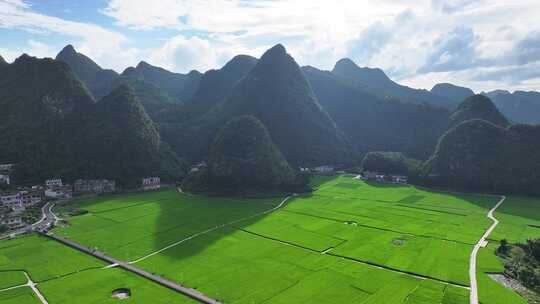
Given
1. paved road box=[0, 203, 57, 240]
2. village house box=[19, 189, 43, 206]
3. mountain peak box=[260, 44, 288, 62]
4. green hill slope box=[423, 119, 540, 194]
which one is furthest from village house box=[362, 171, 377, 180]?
village house box=[19, 189, 43, 206]

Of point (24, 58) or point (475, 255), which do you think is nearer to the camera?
point (475, 255)

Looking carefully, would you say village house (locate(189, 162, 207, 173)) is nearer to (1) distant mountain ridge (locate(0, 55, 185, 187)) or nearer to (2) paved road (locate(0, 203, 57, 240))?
(1) distant mountain ridge (locate(0, 55, 185, 187))

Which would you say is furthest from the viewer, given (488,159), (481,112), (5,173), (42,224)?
(481,112)

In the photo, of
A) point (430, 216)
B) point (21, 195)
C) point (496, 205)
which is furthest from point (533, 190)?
point (21, 195)

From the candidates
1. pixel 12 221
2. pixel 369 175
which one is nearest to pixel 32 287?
pixel 12 221

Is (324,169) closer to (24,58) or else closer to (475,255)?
(475,255)

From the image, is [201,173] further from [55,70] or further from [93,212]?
[55,70]

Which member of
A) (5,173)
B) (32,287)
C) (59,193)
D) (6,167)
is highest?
(6,167)

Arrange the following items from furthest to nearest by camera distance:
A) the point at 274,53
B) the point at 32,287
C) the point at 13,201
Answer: the point at 274,53 < the point at 13,201 < the point at 32,287
